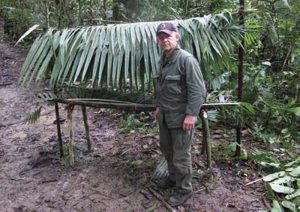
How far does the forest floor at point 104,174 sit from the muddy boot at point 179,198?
0.14 feet

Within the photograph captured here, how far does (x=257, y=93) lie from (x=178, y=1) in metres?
2.64

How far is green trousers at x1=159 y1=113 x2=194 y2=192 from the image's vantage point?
298cm

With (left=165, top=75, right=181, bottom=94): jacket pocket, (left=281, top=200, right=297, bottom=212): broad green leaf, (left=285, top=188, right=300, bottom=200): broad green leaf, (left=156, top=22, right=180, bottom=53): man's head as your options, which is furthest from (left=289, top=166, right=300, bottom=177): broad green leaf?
(left=156, top=22, right=180, bottom=53): man's head

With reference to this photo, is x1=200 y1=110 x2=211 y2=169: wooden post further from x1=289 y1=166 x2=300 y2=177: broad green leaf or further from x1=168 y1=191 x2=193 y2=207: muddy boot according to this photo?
x1=289 y1=166 x2=300 y2=177: broad green leaf

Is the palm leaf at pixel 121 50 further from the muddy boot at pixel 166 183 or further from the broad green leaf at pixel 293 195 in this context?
the broad green leaf at pixel 293 195

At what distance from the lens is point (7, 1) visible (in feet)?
32.2

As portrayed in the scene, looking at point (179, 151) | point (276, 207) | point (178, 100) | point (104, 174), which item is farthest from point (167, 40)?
point (276, 207)

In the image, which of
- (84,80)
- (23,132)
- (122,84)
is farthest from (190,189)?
(23,132)

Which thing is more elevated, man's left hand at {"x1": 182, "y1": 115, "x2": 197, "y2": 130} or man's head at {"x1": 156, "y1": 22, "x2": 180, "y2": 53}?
man's head at {"x1": 156, "y1": 22, "x2": 180, "y2": 53}

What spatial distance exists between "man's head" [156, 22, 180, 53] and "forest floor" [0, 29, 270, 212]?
132cm

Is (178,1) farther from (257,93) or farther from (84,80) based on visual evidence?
(84,80)

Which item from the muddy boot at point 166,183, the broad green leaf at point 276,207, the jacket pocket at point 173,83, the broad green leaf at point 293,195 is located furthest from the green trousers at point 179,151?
the broad green leaf at point 293,195

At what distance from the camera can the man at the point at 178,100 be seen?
9.23ft

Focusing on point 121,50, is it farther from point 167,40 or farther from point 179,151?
point 179,151
